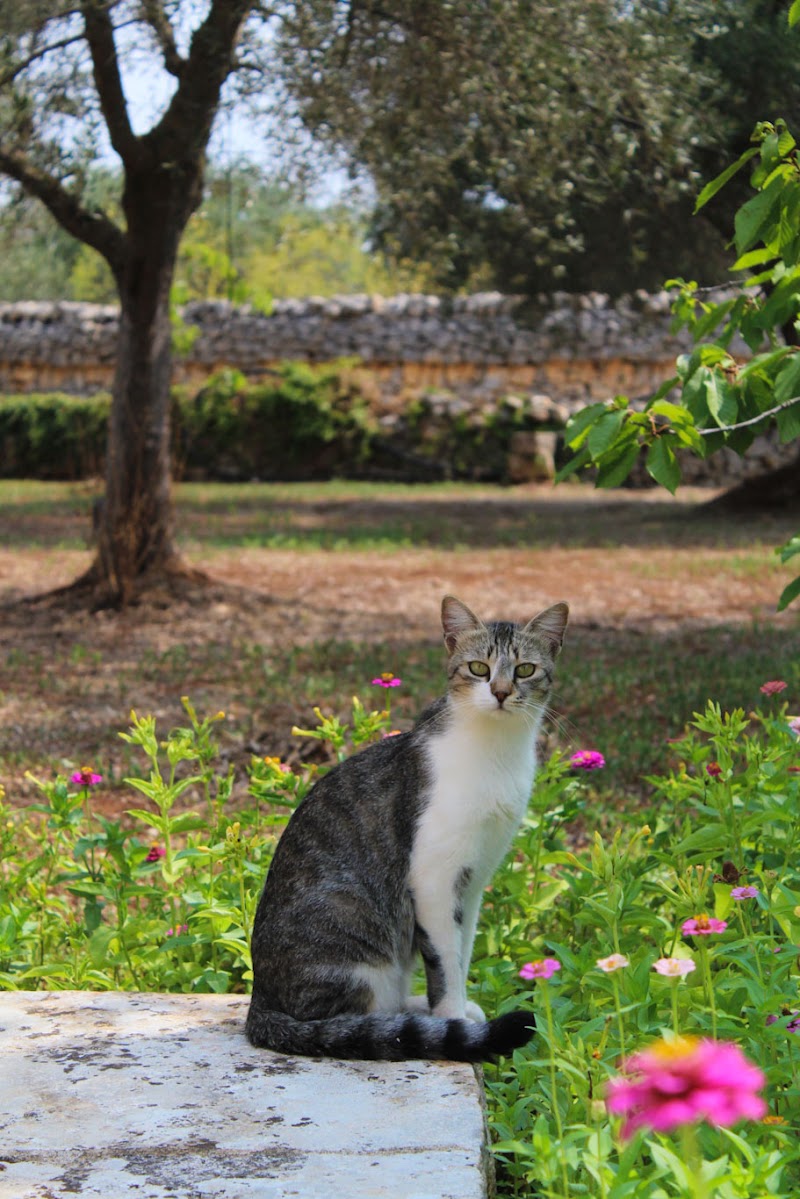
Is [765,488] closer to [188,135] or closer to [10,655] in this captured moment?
[188,135]

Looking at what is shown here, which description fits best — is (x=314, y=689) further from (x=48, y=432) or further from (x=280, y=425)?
(x=48, y=432)

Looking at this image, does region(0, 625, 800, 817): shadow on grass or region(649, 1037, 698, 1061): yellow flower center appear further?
region(0, 625, 800, 817): shadow on grass

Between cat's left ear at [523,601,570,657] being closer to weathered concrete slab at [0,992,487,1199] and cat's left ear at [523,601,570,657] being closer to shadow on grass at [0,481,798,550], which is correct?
weathered concrete slab at [0,992,487,1199]

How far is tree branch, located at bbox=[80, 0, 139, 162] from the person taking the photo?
866 cm

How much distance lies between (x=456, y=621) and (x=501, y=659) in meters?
0.23

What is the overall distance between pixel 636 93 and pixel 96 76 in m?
3.76

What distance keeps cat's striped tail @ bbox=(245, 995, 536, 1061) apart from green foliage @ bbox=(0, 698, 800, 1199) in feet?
0.34

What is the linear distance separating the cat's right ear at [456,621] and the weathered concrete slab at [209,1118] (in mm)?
1117

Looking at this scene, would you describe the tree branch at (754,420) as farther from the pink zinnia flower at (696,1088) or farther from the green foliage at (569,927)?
the pink zinnia flower at (696,1088)

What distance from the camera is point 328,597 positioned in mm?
10617

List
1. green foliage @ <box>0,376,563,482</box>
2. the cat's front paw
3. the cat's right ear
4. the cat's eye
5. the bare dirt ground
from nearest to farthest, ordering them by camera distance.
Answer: the cat's front paw < the cat's eye < the cat's right ear < the bare dirt ground < green foliage @ <box>0,376,563,482</box>

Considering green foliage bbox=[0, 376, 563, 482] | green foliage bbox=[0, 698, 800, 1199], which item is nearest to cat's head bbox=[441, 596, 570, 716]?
green foliage bbox=[0, 698, 800, 1199]

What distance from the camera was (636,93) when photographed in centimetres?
914

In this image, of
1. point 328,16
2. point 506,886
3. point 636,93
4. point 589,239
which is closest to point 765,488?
point 589,239
